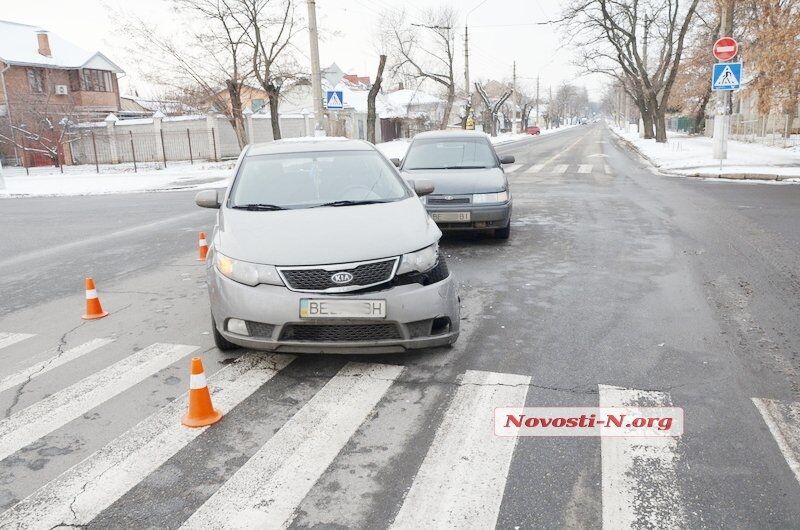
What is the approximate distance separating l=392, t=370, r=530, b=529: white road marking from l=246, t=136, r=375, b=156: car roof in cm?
308

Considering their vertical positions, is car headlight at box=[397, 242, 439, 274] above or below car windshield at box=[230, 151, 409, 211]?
below

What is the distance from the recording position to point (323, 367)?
181 inches

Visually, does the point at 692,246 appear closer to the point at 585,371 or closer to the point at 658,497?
the point at 585,371

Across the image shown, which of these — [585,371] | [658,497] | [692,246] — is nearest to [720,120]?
[692,246]

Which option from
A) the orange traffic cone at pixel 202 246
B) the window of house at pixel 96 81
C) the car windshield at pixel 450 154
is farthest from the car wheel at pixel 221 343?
the window of house at pixel 96 81

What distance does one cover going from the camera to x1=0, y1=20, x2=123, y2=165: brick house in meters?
35.8

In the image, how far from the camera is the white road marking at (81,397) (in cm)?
369

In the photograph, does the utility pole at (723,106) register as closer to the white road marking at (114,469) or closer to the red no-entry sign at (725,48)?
the red no-entry sign at (725,48)

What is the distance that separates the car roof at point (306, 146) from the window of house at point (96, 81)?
4996 centimetres

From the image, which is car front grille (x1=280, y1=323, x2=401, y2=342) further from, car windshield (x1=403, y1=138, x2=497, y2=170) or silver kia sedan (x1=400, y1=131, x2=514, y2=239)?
car windshield (x1=403, y1=138, x2=497, y2=170)

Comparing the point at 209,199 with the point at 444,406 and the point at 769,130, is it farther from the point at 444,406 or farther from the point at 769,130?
the point at 769,130

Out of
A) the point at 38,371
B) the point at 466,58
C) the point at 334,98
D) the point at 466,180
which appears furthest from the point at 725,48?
the point at 466,58

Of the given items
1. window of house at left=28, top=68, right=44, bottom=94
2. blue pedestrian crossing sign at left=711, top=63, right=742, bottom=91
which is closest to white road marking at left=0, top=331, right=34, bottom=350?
blue pedestrian crossing sign at left=711, top=63, right=742, bottom=91

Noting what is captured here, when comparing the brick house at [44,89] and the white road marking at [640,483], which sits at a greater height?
the brick house at [44,89]
